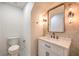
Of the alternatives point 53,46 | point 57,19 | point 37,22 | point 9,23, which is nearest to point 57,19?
point 57,19

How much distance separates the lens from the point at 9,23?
1.46 m

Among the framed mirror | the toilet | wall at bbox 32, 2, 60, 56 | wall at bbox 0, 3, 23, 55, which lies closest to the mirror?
the framed mirror

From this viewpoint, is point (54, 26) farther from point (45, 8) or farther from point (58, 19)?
point (45, 8)

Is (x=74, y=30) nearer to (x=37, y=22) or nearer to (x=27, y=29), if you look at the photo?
(x=37, y=22)

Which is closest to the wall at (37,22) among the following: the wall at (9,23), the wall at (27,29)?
the wall at (27,29)

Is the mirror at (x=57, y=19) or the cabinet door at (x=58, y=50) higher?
the mirror at (x=57, y=19)

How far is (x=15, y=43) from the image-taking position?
148 cm

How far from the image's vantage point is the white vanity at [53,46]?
1.35 m

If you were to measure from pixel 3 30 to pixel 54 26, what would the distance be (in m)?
0.84

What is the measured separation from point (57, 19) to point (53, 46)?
0.45 metres

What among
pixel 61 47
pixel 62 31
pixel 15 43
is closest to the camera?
pixel 61 47

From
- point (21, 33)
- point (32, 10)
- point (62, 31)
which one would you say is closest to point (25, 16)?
point (32, 10)

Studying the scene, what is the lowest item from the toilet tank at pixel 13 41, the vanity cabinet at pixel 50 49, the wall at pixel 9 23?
the vanity cabinet at pixel 50 49

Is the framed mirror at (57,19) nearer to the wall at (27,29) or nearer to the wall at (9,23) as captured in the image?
the wall at (27,29)
